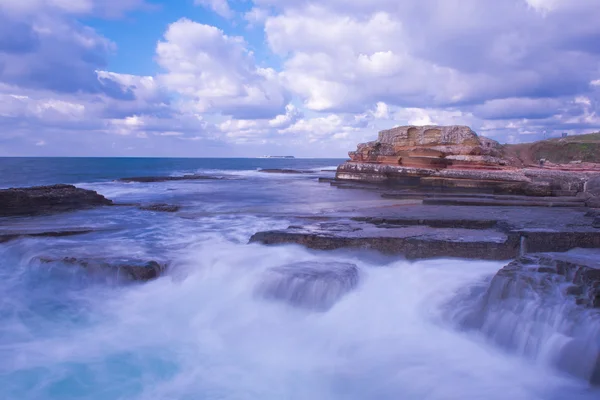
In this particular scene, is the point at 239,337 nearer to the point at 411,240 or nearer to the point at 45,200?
the point at 411,240

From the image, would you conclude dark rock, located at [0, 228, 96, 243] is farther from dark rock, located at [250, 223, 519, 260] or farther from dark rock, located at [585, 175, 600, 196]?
dark rock, located at [585, 175, 600, 196]

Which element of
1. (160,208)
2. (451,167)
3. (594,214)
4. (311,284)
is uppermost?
(451,167)

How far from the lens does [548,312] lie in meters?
4.57

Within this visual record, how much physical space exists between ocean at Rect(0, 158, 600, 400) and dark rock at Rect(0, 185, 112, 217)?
4954 mm

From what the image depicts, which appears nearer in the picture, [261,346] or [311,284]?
[261,346]

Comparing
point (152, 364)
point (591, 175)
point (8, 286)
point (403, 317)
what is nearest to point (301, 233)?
point (403, 317)

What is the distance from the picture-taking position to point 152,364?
4.97 m

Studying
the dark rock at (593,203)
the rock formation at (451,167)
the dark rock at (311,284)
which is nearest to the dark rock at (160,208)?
the dark rock at (311,284)

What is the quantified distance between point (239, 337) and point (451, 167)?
2041 centimetres

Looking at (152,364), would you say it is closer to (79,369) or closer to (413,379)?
(79,369)

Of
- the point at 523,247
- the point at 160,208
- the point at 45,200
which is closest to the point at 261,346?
the point at 523,247

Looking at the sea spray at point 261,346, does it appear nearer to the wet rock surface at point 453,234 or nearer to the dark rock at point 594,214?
the wet rock surface at point 453,234

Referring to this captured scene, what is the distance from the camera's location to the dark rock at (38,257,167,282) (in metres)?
6.83

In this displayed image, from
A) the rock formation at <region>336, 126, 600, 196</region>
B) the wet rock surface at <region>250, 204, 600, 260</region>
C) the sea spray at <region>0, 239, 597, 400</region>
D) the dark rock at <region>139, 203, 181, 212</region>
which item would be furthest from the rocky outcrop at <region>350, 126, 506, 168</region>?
the sea spray at <region>0, 239, 597, 400</region>
